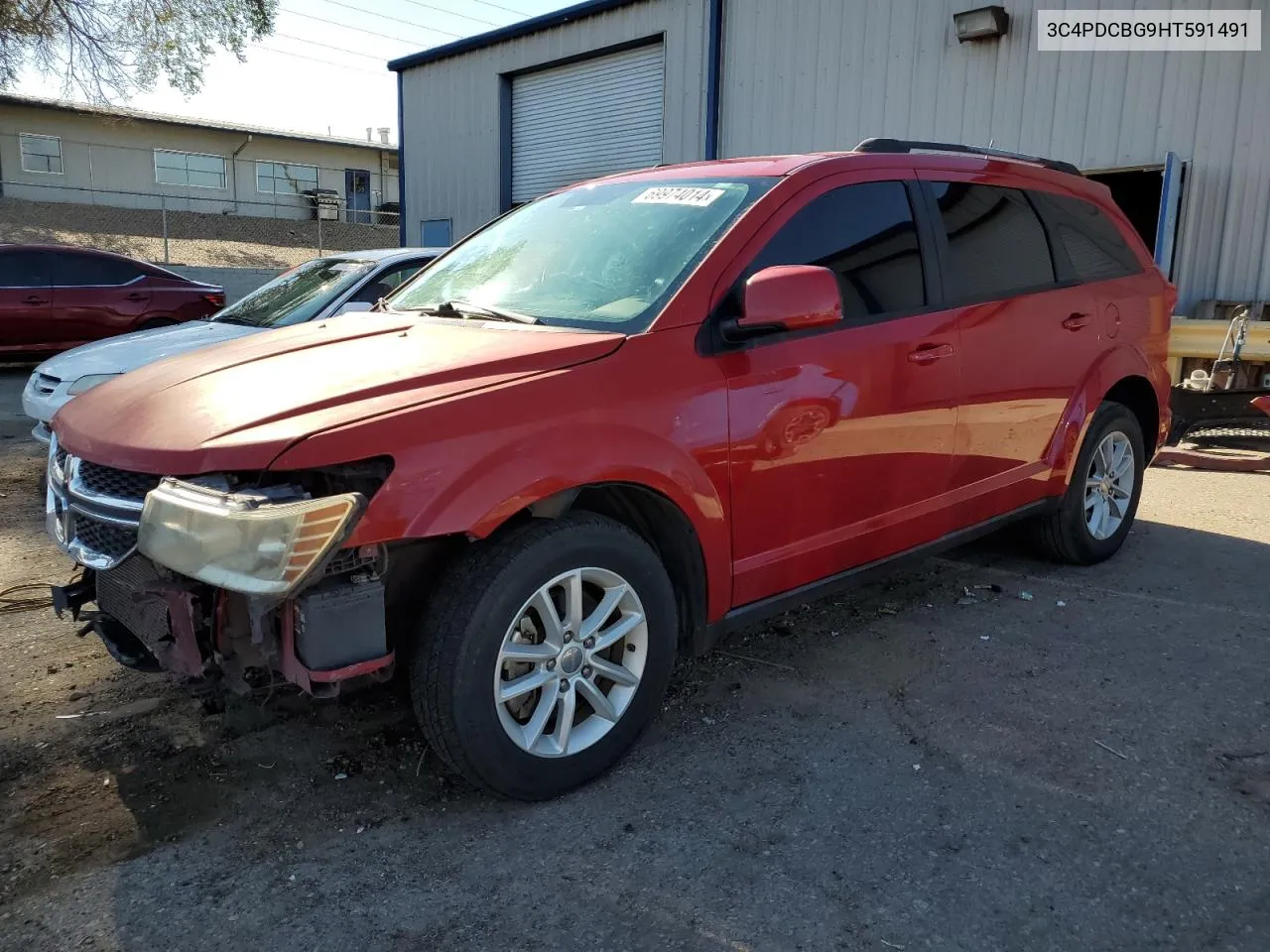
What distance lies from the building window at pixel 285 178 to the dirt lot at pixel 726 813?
117 ft

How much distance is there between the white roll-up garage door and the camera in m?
14.3

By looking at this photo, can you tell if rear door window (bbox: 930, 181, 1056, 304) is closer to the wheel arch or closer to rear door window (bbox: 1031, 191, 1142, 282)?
rear door window (bbox: 1031, 191, 1142, 282)

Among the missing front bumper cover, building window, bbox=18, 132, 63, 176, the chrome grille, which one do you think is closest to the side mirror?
the chrome grille

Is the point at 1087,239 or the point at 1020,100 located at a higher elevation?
the point at 1020,100

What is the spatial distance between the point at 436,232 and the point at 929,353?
16.0 meters

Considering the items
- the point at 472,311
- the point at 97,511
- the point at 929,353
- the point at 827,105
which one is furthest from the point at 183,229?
the point at 929,353

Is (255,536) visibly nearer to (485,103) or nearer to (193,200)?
(485,103)

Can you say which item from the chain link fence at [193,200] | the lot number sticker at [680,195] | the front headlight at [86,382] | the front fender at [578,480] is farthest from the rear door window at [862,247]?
the chain link fence at [193,200]

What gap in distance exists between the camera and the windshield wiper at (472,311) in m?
3.19

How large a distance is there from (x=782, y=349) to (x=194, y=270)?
69.7 ft

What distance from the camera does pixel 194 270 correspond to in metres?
21.3

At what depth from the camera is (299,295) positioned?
6734 millimetres

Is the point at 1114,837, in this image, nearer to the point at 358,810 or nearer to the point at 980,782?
the point at 980,782

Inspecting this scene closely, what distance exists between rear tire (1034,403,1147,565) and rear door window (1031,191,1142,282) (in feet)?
2.25
